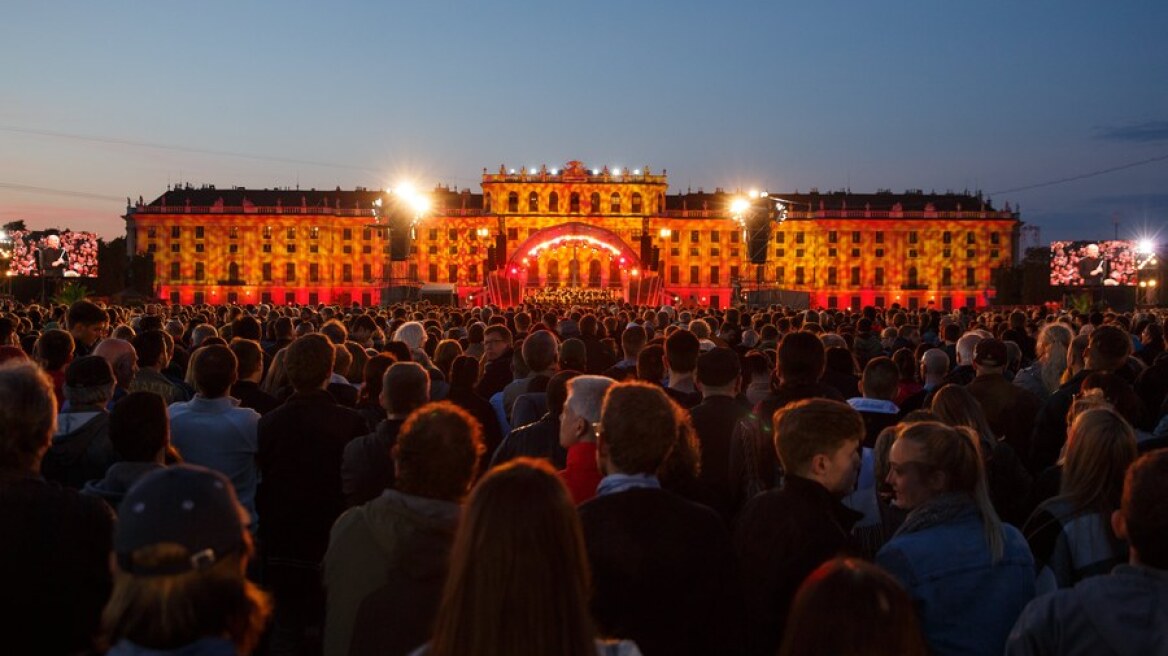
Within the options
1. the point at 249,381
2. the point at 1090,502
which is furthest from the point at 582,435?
the point at 249,381

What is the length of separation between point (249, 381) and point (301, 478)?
72.2 inches

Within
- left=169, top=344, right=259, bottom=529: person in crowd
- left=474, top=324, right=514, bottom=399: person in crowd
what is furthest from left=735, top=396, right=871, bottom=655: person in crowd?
left=474, top=324, right=514, bottom=399: person in crowd

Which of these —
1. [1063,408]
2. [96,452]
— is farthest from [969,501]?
[96,452]

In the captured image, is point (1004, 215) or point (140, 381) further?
point (1004, 215)

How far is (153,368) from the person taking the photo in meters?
8.16

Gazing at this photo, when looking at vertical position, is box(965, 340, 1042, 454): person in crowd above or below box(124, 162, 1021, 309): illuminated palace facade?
below

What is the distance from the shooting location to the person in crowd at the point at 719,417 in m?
6.67

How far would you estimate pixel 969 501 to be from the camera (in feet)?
14.1

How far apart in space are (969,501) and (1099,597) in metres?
0.94

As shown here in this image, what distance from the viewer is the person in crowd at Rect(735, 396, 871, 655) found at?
165 inches

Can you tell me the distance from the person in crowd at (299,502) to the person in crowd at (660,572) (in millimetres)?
2844

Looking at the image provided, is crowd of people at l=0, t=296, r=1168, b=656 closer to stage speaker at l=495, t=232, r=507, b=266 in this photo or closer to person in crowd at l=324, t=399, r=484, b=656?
person in crowd at l=324, t=399, r=484, b=656

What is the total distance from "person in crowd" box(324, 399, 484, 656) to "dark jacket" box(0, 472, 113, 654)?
82 cm

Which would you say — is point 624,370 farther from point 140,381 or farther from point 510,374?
point 140,381
